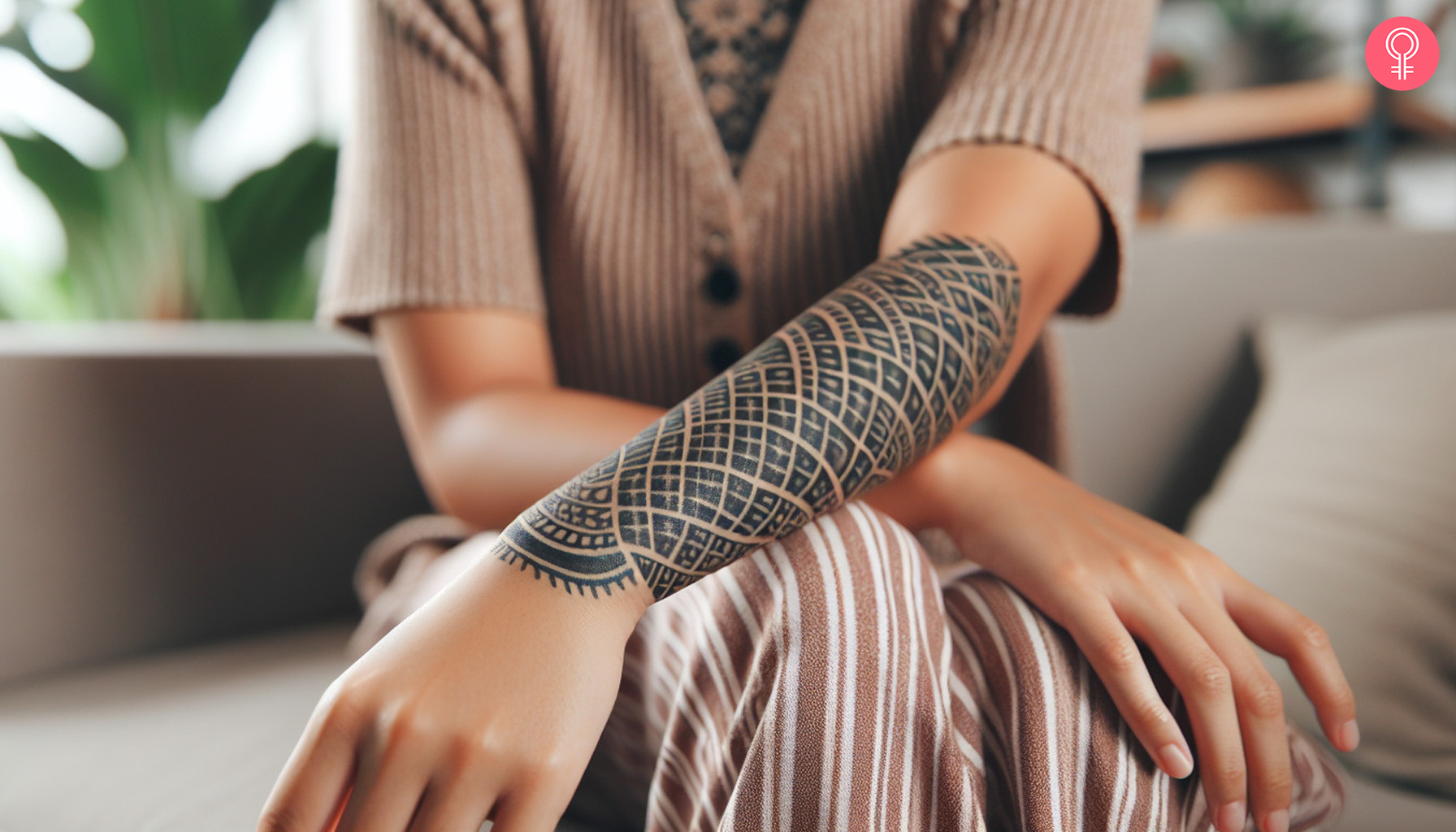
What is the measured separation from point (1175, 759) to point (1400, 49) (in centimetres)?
143

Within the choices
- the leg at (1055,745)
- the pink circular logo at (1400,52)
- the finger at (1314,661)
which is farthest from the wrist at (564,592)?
the pink circular logo at (1400,52)

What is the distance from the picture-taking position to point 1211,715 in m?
0.31

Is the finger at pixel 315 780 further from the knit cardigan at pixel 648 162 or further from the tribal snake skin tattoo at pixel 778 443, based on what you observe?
the knit cardigan at pixel 648 162

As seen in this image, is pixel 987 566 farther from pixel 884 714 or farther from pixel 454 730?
pixel 454 730

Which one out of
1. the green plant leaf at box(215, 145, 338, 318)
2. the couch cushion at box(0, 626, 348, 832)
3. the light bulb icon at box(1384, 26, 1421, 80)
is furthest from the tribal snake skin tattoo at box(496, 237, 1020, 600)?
the light bulb icon at box(1384, 26, 1421, 80)

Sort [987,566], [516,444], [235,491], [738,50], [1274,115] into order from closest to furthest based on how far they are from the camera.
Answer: [987,566]
[516,444]
[738,50]
[235,491]
[1274,115]

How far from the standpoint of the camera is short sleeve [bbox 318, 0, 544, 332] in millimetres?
552

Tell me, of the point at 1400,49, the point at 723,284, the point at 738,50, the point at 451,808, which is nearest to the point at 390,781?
the point at 451,808

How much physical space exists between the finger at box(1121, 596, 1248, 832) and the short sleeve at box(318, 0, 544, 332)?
421 mm

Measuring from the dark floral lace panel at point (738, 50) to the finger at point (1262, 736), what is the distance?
425 mm

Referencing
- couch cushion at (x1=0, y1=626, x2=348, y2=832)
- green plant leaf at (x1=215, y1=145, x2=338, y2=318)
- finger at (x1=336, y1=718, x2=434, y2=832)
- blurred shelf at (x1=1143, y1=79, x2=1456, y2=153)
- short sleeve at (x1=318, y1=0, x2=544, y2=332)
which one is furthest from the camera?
blurred shelf at (x1=1143, y1=79, x2=1456, y2=153)

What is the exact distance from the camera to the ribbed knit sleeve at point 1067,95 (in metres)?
0.48

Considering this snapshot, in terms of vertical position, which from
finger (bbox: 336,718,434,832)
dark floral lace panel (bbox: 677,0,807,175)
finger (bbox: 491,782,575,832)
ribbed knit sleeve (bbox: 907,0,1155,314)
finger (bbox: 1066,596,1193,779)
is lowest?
finger (bbox: 1066,596,1193,779)

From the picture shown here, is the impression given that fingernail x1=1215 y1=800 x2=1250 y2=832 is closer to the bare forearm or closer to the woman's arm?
the woman's arm
